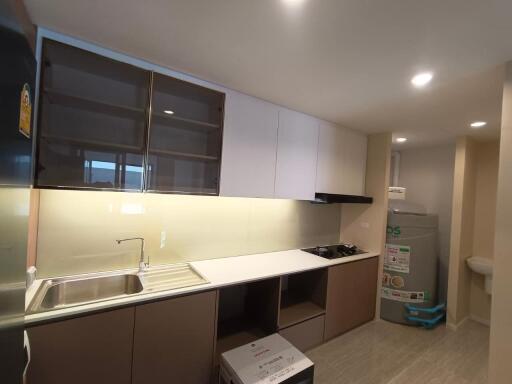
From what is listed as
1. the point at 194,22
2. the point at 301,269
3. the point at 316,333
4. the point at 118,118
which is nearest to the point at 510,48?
the point at 194,22

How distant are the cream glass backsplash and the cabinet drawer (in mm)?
776

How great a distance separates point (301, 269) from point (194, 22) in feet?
6.24

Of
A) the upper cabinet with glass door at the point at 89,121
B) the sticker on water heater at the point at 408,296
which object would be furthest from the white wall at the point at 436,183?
the upper cabinet with glass door at the point at 89,121

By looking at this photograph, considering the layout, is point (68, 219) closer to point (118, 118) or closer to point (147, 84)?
point (118, 118)

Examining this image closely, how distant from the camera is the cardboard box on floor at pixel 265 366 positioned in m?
1.47

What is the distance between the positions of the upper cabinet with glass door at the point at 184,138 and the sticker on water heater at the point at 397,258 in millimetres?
2322

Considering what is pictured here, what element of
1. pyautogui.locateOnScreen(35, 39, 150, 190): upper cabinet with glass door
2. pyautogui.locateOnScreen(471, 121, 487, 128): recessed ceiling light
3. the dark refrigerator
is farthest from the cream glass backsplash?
pyautogui.locateOnScreen(471, 121, 487, 128): recessed ceiling light

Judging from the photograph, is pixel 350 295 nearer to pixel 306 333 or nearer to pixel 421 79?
pixel 306 333

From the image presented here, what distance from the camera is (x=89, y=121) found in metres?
1.45

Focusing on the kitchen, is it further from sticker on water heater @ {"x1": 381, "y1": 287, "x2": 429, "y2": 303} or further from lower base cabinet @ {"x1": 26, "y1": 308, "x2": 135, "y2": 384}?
sticker on water heater @ {"x1": 381, "y1": 287, "x2": 429, "y2": 303}

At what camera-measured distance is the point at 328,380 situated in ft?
6.34

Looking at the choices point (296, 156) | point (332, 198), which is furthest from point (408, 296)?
point (296, 156)

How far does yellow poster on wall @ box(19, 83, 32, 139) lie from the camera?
66cm

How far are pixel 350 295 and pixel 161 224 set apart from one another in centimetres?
205
